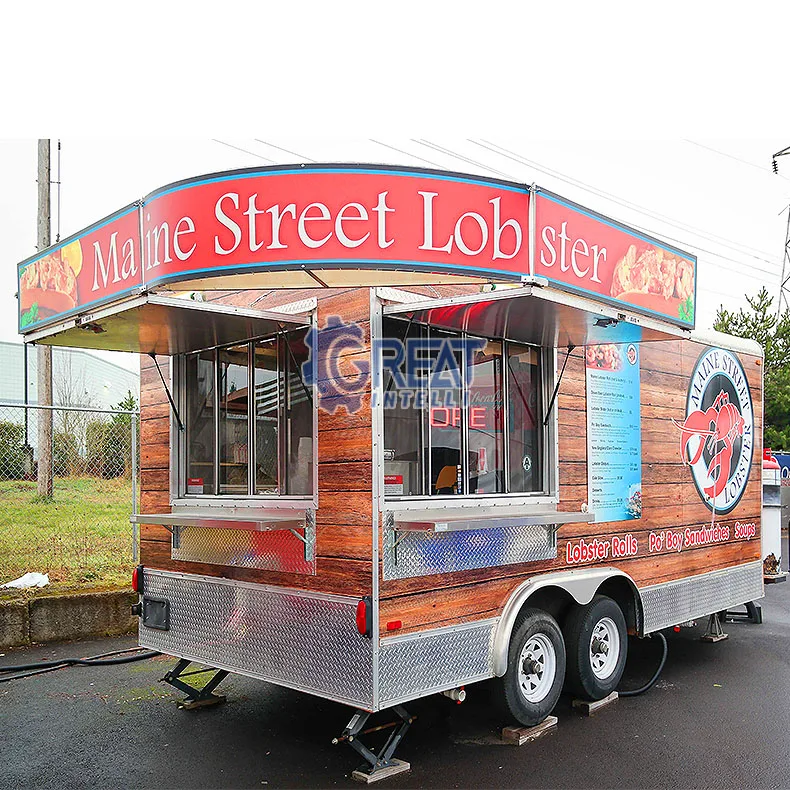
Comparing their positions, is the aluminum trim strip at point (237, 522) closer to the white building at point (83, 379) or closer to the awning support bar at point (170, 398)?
the awning support bar at point (170, 398)

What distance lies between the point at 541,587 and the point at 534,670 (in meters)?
0.54

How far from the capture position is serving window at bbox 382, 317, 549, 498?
213 inches

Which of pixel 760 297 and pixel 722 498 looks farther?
pixel 760 297

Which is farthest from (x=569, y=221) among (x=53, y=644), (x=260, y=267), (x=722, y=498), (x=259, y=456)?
(x=53, y=644)

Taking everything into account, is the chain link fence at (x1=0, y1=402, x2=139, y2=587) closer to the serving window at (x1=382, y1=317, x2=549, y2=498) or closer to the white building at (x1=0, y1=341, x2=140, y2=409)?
the white building at (x1=0, y1=341, x2=140, y2=409)

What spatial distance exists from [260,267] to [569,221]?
1690 mm

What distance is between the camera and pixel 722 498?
827cm

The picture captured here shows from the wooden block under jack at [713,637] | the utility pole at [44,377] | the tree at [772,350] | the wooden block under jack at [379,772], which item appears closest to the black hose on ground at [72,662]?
the utility pole at [44,377]

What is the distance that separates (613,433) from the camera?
682 cm

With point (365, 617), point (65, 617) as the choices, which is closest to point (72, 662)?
point (65, 617)

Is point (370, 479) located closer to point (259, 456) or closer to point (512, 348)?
point (259, 456)

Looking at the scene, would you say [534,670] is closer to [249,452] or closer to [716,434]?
[249,452]

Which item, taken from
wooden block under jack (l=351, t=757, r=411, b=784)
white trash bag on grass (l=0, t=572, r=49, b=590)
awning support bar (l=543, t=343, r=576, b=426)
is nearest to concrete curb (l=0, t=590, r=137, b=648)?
white trash bag on grass (l=0, t=572, r=49, b=590)

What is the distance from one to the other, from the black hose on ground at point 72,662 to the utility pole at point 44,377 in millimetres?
2279
